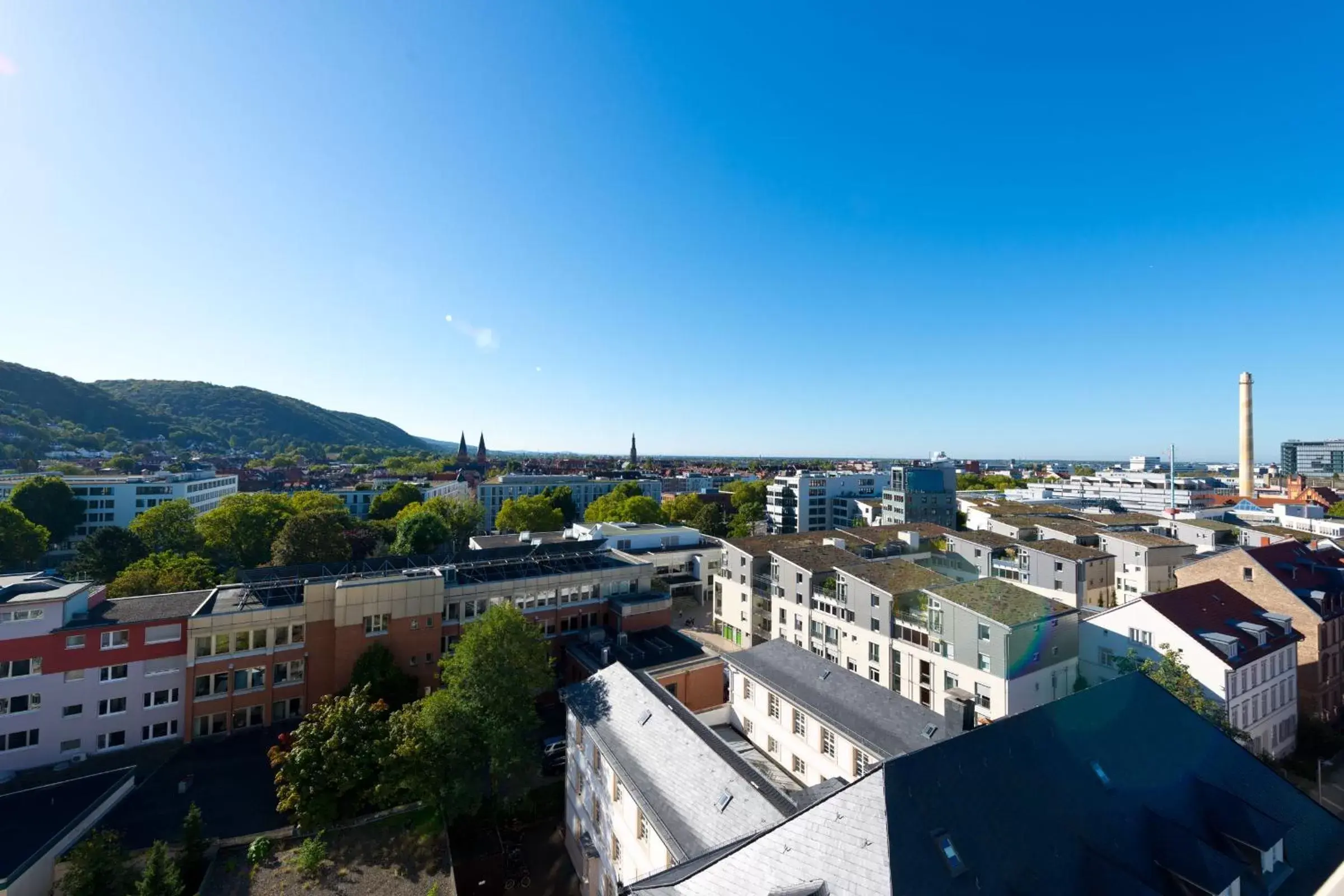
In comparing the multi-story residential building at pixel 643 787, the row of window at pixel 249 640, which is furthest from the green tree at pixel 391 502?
the multi-story residential building at pixel 643 787

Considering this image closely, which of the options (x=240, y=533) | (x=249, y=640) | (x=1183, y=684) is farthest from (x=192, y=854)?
(x=240, y=533)

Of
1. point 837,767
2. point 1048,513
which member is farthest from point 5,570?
point 1048,513

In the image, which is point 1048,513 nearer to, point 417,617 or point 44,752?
point 417,617

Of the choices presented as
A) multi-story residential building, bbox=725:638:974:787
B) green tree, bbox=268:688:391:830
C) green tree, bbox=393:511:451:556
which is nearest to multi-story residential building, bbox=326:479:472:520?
green tree, bbox=393:511:451:556

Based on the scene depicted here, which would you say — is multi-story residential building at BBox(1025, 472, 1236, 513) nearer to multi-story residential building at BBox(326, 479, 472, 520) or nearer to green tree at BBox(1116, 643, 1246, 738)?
green tree at BBox(1116, 643, 1246, 738)

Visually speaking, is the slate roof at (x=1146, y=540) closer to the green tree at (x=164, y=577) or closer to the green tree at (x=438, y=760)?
the green tree at (x=438, y=760)
